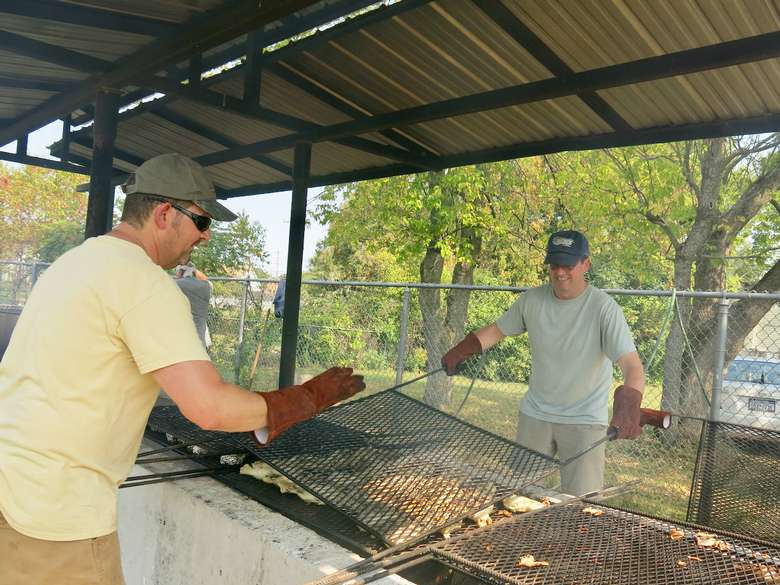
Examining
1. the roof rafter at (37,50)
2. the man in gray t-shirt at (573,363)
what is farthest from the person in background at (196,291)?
the man in gray t-shirt at (573,363)

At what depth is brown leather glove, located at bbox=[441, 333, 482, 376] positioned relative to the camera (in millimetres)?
4016

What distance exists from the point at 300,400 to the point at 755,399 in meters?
5.19

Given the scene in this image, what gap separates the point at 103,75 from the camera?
4145 millimetres

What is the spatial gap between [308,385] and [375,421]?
1.21m

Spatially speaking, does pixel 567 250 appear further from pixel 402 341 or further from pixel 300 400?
pixel 402 341

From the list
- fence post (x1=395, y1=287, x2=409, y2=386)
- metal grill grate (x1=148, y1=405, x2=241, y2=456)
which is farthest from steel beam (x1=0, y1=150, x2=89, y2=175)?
metal grill grate (x1=148, y1=405, x2=241, y2=456)

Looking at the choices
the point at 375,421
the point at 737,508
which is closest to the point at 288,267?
the point at 375,421

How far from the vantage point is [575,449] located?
12.0 feet

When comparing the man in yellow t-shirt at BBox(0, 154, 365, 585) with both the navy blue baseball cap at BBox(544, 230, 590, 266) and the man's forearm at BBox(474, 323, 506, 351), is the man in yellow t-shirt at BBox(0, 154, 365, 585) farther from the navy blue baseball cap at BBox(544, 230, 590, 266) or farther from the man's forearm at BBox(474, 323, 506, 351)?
the man's forearm at BBox(474, 323, 506, 351)

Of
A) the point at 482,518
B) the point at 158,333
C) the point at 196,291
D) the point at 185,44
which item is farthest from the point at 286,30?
the point at 482,518

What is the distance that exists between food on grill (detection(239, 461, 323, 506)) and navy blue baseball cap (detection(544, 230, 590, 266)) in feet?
6.05

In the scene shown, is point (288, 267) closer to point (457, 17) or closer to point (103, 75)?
point (103, 75)

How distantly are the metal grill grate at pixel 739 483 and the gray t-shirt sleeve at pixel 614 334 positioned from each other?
0.62 metres

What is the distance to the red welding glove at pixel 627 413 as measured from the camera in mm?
2842
